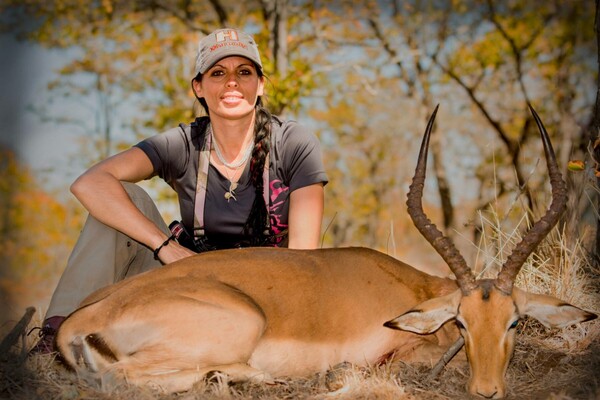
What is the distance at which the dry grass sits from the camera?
12.6 feet

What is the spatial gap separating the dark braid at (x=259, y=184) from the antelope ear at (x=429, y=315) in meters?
1.63

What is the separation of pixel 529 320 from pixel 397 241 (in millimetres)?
16542

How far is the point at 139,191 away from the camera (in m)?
5.47

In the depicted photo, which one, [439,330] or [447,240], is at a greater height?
[447,240]

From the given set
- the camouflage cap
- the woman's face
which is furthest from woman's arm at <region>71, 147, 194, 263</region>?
the camouflage cap

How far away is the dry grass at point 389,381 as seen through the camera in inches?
151

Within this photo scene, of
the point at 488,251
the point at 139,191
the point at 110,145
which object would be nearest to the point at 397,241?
the point at 110,145

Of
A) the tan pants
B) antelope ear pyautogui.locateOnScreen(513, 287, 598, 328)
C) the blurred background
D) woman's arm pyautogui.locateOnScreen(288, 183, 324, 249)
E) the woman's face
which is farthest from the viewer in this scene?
the blurred background

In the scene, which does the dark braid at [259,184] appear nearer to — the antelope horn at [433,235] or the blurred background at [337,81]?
the antelope horn at [433,235]

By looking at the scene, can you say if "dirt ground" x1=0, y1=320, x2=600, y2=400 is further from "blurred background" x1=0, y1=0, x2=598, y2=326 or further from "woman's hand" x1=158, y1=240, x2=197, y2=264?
"blurred background" x1=0, y1=0, x2=598, y2=326

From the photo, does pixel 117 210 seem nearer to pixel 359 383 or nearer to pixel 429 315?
pixel 359 383

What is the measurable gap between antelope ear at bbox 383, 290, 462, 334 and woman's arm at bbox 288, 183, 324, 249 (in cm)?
122

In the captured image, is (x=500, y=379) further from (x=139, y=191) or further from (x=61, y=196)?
(x=61, y=196)

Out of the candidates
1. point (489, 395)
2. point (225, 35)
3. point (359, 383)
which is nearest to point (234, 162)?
point (225, 35)
